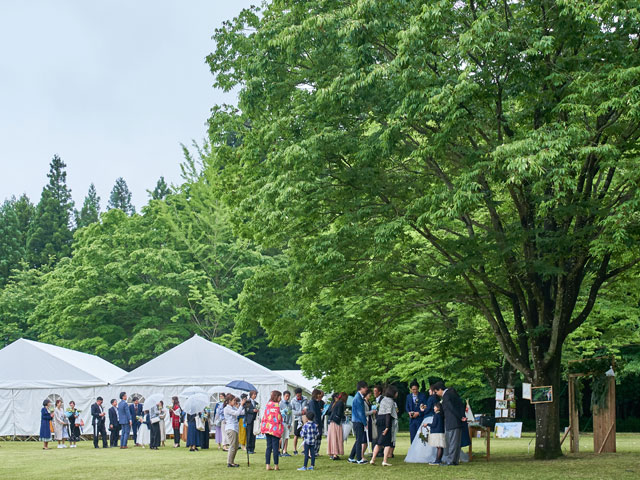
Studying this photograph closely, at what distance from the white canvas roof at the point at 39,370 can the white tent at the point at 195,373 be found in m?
1.36

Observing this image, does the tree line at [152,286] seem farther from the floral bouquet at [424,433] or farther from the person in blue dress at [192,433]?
the floral bouquet at [424,433]

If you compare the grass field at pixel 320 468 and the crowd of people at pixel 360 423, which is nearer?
the grass field at pixel 320 468

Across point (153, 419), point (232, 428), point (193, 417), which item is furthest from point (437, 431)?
point (153, 419)

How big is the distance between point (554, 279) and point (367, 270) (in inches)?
147

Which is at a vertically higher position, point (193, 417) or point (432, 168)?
point (432, 168)

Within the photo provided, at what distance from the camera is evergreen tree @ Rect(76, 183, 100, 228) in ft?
250

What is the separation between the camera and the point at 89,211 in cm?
7981

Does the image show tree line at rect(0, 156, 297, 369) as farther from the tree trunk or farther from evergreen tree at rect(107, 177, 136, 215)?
evergreen tree at rect(107, 177, 136, 215)

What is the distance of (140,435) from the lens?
24344mm

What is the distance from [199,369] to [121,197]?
69092 mm

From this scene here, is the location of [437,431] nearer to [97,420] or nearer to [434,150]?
[434,150]

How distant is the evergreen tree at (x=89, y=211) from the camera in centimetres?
7631

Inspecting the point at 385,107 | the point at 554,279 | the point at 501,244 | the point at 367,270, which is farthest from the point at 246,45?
the point at 554,279

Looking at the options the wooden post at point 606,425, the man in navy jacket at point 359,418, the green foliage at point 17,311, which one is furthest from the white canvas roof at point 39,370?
the green foliage at point 17,311
